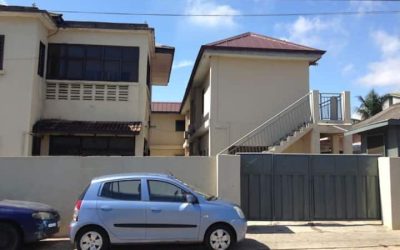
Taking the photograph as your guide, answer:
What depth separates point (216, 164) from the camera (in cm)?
1191

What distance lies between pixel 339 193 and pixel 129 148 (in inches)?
331

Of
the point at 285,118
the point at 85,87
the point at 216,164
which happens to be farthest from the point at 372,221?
the point at 85,87

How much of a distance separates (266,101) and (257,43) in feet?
8.55

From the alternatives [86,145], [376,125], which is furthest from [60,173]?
[376,125]

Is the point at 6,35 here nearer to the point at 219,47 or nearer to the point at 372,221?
the point at 219,47

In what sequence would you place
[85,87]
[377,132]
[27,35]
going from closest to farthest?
[377,132]
[27,35]
[85,87]

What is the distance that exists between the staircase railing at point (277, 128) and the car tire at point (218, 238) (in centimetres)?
860

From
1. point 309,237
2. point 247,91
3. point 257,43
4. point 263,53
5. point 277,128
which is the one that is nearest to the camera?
point 309,237

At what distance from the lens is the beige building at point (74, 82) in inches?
642

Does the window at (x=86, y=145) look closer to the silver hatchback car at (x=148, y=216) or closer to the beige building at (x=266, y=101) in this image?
the beige building at (x=266, y=101)

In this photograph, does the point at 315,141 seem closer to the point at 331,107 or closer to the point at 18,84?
the point at 331,107

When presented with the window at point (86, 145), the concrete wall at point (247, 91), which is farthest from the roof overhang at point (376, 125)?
the window at point (86, 145)

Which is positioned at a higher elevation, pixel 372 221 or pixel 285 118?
pixel 285 118

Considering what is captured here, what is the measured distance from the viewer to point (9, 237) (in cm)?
895
